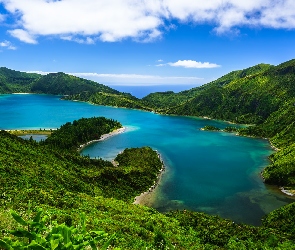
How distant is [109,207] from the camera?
4338cm

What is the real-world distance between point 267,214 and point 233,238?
71.3 feet

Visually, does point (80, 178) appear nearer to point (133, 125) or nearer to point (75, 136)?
point (75, 136)

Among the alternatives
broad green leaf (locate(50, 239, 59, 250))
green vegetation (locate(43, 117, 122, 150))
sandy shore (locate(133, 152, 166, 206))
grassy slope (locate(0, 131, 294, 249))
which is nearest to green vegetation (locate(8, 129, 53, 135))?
green vegetation (locate(43, 117, 122, 150))

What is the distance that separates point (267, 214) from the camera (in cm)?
5659

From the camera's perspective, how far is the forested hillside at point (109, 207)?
27.7 meters

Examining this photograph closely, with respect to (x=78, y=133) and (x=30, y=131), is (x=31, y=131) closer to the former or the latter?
(x=30, y=131)

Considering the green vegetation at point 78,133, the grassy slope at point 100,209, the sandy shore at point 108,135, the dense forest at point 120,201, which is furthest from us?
the sandy shore at point 108,135

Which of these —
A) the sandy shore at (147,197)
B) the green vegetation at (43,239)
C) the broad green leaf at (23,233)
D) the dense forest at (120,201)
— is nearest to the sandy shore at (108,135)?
the dense forest at (120,201)

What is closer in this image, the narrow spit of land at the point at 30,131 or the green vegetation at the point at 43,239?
the green vegetation at the point at 43,239

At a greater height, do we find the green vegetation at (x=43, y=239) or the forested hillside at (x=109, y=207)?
the green vegetation at (x=43, y=239)

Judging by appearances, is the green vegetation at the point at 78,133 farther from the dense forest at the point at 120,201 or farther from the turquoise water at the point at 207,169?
the turquoise water at the point at 207,169

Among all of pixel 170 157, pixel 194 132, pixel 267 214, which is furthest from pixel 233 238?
pixel 194 132

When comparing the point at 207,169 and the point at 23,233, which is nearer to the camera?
the point at 23,233

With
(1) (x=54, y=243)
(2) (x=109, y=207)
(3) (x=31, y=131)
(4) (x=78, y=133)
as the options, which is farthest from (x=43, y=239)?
(3) (x=31, y=131)
